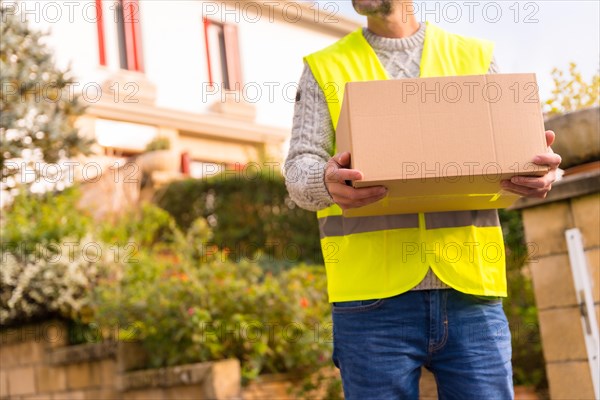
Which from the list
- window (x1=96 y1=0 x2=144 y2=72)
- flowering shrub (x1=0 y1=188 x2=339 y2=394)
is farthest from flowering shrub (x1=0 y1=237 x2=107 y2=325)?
window (x1=96 y1=0 x2=144 y2=72)

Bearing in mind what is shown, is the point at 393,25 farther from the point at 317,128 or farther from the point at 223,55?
the point at 223,55

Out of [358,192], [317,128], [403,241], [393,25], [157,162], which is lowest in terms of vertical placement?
[403,241]

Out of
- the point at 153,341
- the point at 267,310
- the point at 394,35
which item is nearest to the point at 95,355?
the point at 153,341

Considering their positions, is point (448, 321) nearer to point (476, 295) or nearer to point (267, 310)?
point (476, 295)

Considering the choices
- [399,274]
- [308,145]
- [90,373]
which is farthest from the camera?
[90,373]

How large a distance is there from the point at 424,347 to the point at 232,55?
418 inches

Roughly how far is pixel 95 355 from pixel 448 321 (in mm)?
3455

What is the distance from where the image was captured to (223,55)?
12.0 metres

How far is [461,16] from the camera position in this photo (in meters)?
3.24

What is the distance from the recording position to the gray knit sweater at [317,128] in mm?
1918

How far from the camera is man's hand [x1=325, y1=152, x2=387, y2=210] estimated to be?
1.71 m

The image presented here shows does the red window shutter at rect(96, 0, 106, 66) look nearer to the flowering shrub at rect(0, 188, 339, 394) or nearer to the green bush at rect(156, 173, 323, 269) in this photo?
the green bush at rect(156, 173, 323, 269)

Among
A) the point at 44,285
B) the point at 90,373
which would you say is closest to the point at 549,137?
the point at 90,373

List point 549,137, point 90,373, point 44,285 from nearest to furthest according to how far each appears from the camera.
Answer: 1. point 549,137
2. point 90,373
3. point 44,285
